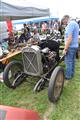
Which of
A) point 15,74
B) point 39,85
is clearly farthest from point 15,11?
point 39,85

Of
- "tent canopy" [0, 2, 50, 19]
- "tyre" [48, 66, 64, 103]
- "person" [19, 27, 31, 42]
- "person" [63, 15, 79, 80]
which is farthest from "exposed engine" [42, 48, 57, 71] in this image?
"person" [19, 27, 31, 42]

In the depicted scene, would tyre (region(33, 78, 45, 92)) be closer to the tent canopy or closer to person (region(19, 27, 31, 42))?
the tent canopy

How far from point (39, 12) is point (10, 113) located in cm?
Result: 829

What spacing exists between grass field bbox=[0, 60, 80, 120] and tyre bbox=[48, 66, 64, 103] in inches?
5.8

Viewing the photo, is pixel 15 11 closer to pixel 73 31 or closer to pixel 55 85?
pixel 73 31

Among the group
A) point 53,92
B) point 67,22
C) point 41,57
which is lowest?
point 53,92

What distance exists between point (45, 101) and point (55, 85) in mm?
419

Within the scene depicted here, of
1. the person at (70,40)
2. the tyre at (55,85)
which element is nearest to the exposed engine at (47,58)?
the person at (70,40)

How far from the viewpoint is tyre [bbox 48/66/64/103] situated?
352cm

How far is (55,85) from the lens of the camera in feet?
12.0

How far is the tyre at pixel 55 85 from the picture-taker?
11.5 ft

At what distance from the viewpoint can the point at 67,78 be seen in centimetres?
483

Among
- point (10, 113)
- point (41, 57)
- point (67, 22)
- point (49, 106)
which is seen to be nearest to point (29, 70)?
point (41, 57)

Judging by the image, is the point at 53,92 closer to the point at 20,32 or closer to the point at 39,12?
the point at 20,32
